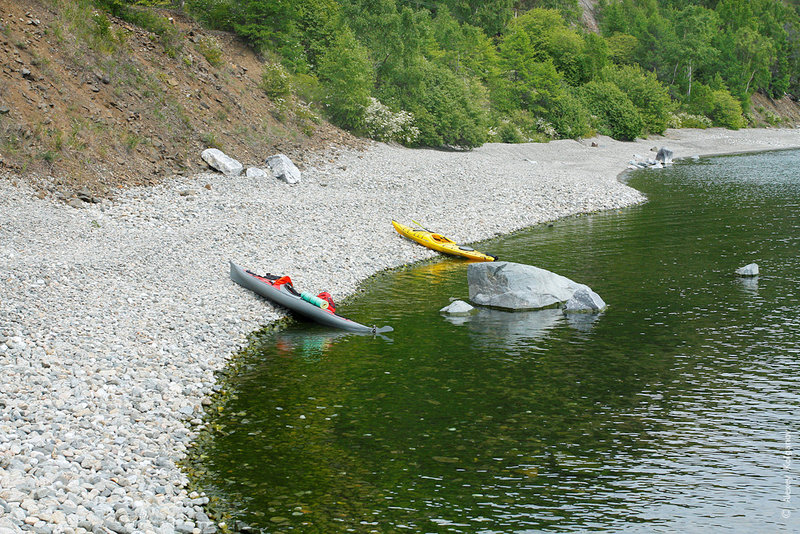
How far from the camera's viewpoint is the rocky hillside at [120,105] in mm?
33688

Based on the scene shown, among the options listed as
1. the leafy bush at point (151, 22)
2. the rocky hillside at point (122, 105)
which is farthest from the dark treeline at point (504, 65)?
the rocky hillside at point (122, 105)

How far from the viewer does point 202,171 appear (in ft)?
130

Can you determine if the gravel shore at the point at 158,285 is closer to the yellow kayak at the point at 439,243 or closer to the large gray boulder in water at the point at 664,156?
the yellow kayak at the point at 439,243

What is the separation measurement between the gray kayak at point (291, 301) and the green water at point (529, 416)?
31.4 inches

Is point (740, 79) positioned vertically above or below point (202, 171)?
above

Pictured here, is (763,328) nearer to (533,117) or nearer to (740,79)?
(533,117)

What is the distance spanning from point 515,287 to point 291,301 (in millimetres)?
7452

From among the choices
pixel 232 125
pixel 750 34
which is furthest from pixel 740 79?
pixel 232 125

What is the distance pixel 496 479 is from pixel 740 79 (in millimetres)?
134653

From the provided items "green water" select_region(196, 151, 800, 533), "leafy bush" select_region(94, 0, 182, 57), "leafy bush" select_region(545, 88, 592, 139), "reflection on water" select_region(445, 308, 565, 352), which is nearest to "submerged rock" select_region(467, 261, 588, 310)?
"reflection on water" select_region(445, 308, 565, 352)

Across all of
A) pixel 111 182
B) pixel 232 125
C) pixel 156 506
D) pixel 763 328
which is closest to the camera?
pixel 156 506

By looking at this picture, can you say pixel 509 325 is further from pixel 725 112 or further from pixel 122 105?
pixel 725 112

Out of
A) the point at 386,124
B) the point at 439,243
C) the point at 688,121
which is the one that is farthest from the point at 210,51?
the point at 688,121

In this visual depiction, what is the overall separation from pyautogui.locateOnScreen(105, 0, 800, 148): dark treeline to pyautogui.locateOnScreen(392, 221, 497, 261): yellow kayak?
22080 millimetres
